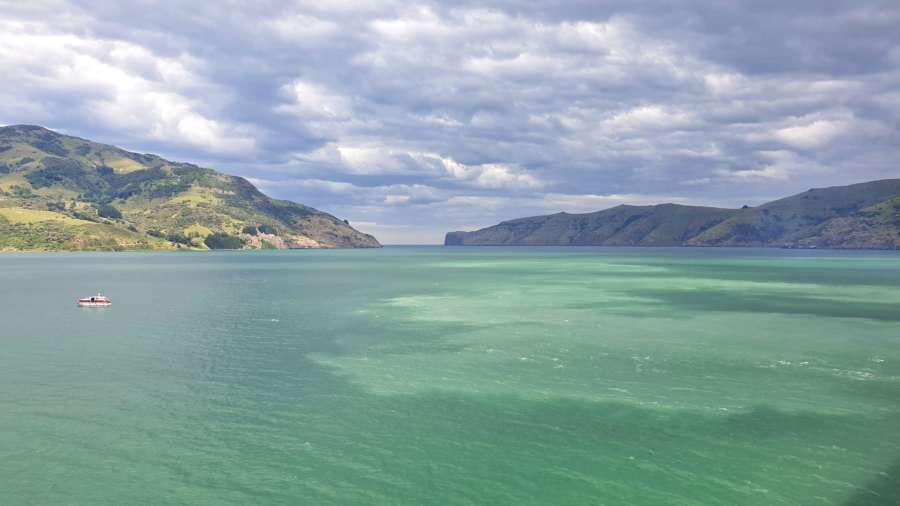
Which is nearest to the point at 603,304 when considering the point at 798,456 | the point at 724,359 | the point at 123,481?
the point at 724,359

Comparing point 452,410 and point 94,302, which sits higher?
point 94,302

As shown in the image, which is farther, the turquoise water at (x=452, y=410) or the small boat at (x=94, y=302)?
the small boat at (x=94, y=302)

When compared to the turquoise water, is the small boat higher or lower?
higher

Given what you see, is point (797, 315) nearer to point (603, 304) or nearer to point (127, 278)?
point (603, 304)

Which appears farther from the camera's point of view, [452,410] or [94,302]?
[94,302]

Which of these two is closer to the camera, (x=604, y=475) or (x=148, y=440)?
(x=604, y=475)

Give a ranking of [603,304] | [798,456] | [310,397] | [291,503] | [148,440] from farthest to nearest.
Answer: [603,304] → [310,397] → [148,440] → [798,456] → [291,503]

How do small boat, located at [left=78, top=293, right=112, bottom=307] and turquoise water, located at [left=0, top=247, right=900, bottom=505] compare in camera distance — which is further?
small boat, located at [left=78, top=293, right=112, bottom=307]

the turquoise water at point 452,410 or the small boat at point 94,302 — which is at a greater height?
the small boat at point 94,302
